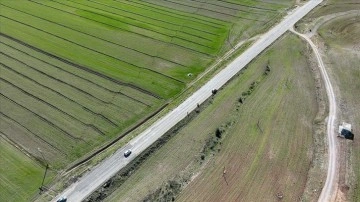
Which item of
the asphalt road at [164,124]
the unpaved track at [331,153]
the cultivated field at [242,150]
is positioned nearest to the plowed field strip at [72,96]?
the asphalt road at [164,124]

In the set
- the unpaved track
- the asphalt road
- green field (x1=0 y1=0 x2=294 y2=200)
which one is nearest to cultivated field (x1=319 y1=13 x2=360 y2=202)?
the unpaved track

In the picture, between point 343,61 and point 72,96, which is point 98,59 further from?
point 343,61

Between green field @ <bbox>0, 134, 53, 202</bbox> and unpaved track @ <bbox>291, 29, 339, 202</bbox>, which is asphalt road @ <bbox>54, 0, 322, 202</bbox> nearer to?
green field @ <bbox>0, 134, 53, 202</bbox>

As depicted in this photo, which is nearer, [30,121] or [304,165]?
[304,165]

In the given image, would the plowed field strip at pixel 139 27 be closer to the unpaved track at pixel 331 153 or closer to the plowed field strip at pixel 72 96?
the plowed field strip at pixel 72 96

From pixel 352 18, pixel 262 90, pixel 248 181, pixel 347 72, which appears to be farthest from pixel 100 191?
pixel 352 18

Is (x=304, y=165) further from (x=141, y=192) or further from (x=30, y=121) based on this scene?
(x=30, y=121)
